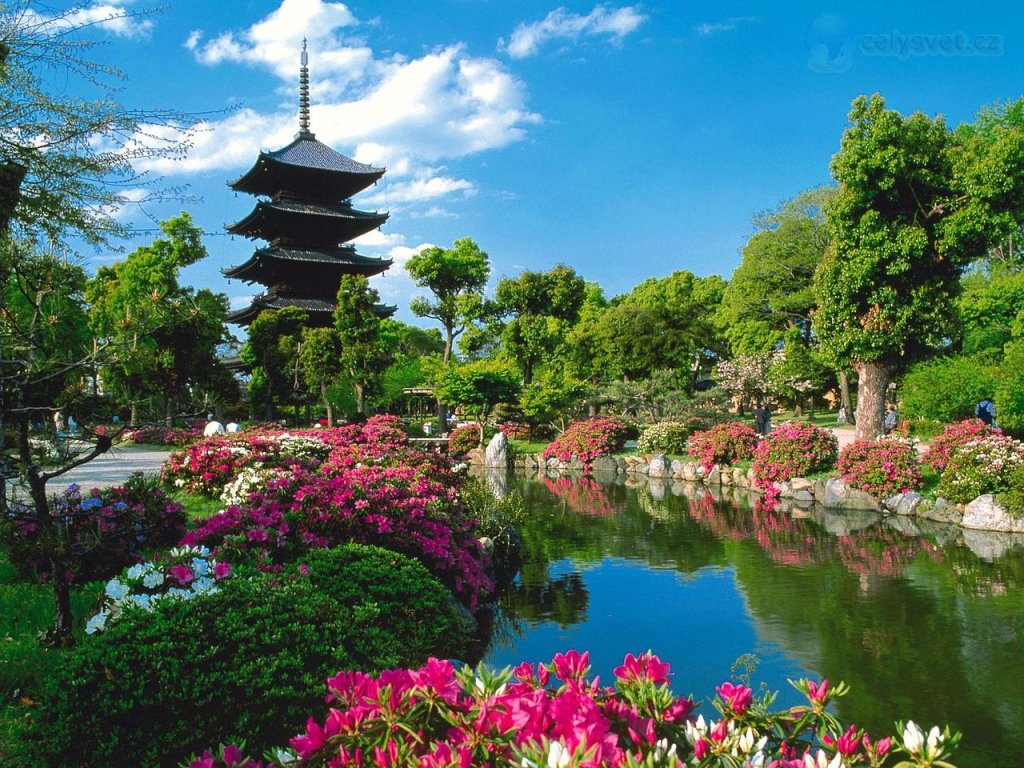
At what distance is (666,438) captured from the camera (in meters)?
20.6

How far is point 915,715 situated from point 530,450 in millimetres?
19339

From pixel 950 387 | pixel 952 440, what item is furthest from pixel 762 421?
pixel 952 440

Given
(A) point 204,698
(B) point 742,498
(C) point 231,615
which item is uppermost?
(C) point 231,615

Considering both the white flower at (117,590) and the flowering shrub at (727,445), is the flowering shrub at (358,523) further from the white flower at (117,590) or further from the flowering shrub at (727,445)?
the flowering shrub at (727,445)

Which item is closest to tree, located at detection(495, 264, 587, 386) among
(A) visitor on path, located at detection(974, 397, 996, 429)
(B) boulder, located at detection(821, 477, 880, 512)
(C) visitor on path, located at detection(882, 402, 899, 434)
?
(C) visitor on path, located at detection(882, 402, 899, 434)

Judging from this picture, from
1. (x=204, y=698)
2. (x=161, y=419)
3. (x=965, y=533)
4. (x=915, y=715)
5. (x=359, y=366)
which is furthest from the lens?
(x=359, y=366)

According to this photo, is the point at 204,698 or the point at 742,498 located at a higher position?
the point at 204,698

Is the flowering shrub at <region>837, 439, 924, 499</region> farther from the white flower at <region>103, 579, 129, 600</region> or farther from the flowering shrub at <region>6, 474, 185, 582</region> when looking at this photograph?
the white flower at <region>103, 579, 129, 600</region>

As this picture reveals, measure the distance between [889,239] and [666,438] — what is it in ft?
28.1

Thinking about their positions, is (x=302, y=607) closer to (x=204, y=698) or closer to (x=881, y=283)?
(x=204, y=698)

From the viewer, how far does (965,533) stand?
10125mm

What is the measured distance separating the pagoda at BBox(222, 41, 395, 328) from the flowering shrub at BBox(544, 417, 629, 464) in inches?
479

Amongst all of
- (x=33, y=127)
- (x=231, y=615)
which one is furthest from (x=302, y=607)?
(x=33, y=127)

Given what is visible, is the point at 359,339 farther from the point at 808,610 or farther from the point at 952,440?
the point at 808,610
